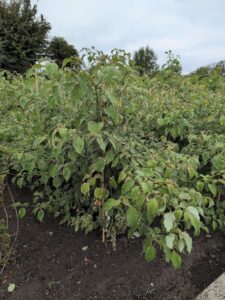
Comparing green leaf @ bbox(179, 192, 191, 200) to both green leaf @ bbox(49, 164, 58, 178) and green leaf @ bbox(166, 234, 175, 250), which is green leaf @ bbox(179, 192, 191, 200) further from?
green leaf @ bbox(49, 164, 58, 178)

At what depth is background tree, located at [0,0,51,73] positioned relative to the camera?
1112cm

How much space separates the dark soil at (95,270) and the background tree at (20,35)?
958 centimetres

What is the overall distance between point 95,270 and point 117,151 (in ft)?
2.56

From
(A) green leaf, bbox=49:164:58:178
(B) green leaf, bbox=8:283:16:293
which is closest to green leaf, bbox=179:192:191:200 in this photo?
(A) green leaf, bbox=49:164:58:178

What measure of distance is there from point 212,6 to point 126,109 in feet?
10.7

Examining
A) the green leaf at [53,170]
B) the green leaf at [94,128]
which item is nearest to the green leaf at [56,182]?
the green leaf at [53,170]

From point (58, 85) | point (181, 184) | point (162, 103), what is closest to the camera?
point (58, 85)

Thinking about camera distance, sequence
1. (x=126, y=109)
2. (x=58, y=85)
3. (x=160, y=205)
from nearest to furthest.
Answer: (x=160, y=205) < (x=58, y=85) < (x=126, y=109)

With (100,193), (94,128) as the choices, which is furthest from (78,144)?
(100,193)

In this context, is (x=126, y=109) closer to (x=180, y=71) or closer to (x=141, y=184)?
(x=141, y=184)

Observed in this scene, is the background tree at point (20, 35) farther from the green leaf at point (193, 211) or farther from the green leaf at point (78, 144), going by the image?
the green leaf at point (193, 211)

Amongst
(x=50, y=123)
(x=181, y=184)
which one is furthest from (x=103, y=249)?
(x=50, y=123)

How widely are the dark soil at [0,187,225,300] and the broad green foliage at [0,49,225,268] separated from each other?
6.7 inches

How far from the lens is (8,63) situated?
10.9m
